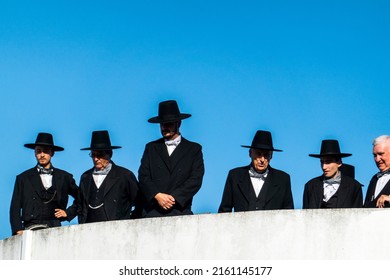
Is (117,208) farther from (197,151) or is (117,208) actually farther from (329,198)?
(329,198)

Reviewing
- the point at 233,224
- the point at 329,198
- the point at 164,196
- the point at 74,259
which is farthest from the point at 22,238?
the point at 329,198

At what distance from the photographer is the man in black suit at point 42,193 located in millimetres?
17172

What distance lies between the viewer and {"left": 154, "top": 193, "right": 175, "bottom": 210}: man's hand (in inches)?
622

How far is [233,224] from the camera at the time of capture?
15.1m

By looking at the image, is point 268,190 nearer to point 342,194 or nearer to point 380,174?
point 342,194

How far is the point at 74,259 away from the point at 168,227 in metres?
1.56

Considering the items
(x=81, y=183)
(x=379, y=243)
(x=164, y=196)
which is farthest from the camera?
(x=81, y=183)

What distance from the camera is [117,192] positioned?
658 inches

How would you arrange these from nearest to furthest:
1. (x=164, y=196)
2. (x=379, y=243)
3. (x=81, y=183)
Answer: (x=379, y=243), (x=164, y=196), (x=81, y=183)

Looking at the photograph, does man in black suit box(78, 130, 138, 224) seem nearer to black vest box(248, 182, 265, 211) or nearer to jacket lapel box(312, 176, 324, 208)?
black vest box(248, 182, 265, 211)

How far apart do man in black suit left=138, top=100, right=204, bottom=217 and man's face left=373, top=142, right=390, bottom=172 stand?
2607mm

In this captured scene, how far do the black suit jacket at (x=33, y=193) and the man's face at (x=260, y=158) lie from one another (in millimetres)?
2984

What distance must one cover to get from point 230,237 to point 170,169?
171cm

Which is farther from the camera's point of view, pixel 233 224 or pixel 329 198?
pixel 329 198
